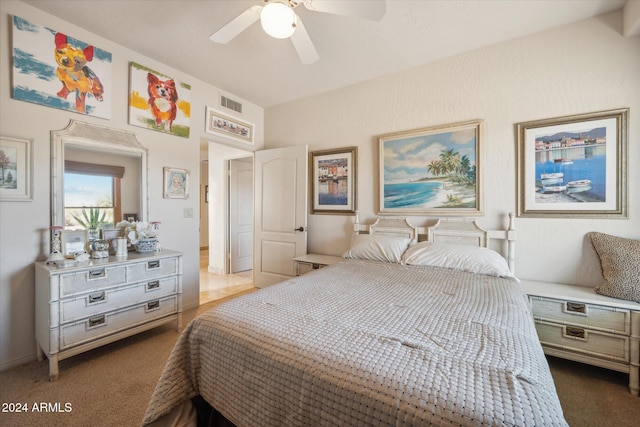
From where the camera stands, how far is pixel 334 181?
347cm

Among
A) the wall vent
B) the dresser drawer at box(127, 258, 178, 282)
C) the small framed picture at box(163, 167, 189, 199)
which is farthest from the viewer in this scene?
the wall vent

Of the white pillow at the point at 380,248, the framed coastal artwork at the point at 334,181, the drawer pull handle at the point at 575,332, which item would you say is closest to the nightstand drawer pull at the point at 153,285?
the white pillow at the point at 380,248

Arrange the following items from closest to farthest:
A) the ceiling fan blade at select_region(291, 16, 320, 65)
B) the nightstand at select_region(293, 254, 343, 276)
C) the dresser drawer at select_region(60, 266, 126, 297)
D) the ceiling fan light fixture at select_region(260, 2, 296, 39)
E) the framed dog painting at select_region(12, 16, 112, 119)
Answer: the ceiling fan light fixture at select_region(260, 2, 296, 39)
the ceiling fan blade at select_region(291, 16, 320, 65)
the dresser drawer at select_region(60, 266, 126, 297)
the framed dog painting at select_region(12, 16, 112, 119)
the nightstand at select_region(293, 254, 343, 276)

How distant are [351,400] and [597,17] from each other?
10.8 ft

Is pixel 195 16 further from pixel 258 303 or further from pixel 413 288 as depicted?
pixel 413 288

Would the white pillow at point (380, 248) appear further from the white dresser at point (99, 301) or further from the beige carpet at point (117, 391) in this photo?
the white dresser at point (99, 301)

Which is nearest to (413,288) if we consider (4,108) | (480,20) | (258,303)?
(258,303)

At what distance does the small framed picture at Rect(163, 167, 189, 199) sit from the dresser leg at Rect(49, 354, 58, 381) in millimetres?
1589

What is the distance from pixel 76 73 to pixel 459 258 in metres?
3.62

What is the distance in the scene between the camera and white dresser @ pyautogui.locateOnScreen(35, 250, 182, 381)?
186 cm

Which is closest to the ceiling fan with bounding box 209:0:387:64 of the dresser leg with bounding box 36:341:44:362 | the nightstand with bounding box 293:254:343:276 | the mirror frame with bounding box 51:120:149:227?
the mirror frame with bounding box 51:120:149:227

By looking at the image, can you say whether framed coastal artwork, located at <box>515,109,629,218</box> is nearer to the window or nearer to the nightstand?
the nightstand

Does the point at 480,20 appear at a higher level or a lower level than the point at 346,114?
higher

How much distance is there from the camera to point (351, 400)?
0.83 meters
